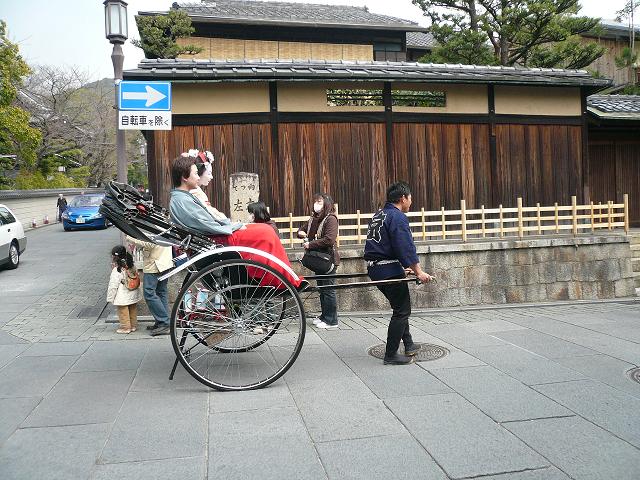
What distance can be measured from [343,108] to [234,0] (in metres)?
16.3

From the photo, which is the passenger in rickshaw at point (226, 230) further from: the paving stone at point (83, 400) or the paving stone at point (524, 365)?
the paving stone at point (524, 365)

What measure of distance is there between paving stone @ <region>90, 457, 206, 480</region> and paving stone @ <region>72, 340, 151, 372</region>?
2.27 meters

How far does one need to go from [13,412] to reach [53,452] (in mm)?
994

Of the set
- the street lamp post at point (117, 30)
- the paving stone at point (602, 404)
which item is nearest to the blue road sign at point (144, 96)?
the street lamp post at point (117, 30)

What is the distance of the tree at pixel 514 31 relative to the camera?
1504cm

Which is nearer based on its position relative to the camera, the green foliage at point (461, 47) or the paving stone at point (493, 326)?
the paving stone at point (493, 326)

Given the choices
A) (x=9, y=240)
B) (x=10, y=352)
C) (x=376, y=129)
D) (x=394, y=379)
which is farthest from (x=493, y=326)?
(x=9, y=240)

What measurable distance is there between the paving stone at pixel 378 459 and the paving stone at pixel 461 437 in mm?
93

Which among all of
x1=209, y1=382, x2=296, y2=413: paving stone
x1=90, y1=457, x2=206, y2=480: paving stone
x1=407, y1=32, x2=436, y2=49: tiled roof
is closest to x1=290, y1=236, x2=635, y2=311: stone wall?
x1=209, y1=382, x2=296, y2=413: paving stone

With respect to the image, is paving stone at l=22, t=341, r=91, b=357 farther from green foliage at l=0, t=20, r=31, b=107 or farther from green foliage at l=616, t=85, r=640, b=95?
green foliage at l=616, t=85, r=640, b=95

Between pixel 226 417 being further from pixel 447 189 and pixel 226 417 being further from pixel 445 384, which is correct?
Result: pixel 447 189

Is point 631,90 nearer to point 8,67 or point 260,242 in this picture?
point 260,242

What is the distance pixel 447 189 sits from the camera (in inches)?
450

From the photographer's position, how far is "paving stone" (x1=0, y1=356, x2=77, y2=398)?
486cm
